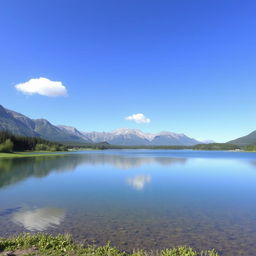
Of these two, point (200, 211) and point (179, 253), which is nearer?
point (179, 253)

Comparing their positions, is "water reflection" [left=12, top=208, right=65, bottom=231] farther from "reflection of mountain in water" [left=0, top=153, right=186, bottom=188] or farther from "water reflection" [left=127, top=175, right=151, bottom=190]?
"reflection of mountain in water" [left=0, top=153, right=186, bottom=188]

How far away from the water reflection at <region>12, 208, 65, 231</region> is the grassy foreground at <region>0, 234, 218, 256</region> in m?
3.34

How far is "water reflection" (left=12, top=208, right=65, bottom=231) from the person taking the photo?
49.4ft

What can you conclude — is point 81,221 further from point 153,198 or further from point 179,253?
point 153,198

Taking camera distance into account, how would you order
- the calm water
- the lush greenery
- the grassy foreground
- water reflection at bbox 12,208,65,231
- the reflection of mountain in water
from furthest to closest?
the lush greenery → the reflection of mountain in water → water reflection at bbox 12,208,65,231 → the calm water → the grassy foreground

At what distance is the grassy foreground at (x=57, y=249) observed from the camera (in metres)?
10.1

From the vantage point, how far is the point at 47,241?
11.4 m

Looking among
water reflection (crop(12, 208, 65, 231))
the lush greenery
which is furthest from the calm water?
the lush greenery

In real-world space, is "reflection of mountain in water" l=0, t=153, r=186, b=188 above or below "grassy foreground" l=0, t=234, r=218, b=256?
below

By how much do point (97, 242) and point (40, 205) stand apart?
11.5 metres

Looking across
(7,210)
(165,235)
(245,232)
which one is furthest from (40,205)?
(245,232)

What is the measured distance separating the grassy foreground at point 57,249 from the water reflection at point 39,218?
3337 mm

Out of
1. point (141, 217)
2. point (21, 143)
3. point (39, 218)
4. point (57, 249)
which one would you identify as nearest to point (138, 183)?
point (141, 217)

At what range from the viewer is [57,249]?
34.7 feet
